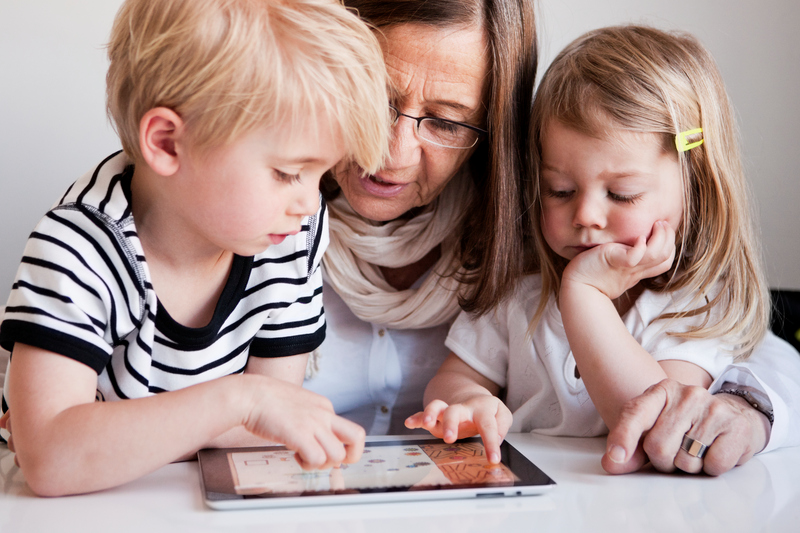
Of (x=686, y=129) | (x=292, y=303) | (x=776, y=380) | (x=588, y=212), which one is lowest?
(x=776, y=380)

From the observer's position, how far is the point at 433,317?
1183 millimetres

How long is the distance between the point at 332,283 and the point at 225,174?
483 millimetres

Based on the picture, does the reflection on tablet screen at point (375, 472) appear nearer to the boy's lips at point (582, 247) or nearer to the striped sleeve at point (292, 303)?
the striped sleeve at point (292, 303)

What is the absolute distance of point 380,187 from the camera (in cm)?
103

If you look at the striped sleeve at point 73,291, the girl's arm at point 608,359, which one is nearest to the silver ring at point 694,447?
the girl's arm at point 608,359

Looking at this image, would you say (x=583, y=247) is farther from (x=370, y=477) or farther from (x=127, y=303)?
(x=127, y=303)

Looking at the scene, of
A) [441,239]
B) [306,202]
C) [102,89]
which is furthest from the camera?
[102,89]

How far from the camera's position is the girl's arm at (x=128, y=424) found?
0.65 metres

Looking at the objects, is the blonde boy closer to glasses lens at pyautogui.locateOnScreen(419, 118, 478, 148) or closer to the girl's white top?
glasses lens at pyautogui.locateOnScreen(419, 118, 478, 148)

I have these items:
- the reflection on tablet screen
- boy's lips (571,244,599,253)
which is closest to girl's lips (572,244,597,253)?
boy's lips (571,244,599,253)

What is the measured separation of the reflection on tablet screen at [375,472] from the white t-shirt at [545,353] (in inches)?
10.8

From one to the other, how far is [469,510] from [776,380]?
1.84 ft

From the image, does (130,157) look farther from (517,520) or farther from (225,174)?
(517,520)

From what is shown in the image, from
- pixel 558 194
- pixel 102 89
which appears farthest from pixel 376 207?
pixel 102 89
